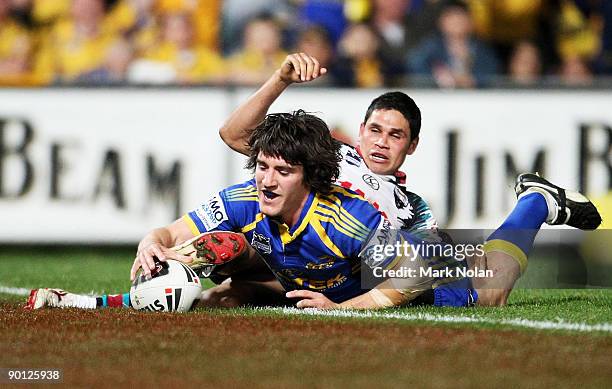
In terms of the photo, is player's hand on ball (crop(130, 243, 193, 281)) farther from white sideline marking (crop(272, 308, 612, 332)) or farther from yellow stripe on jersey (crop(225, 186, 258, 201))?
white sideline marking (crop(272, 308, 612, 332))

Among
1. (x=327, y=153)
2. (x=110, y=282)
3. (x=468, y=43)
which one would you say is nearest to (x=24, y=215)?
(x=110, y=282)

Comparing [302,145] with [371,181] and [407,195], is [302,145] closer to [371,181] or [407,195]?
[371,181]

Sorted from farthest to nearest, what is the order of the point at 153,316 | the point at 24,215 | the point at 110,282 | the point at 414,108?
1. the point at 24,215
2. the point at 110,282
3. the point at 414,108
4. the point at 153,316

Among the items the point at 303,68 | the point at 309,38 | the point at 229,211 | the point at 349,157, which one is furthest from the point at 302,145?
the point at 309,38

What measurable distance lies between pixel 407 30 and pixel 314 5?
1156mm

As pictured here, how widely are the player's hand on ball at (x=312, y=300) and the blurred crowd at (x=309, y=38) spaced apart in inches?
247

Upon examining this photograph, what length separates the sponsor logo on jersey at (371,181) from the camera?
8.37m

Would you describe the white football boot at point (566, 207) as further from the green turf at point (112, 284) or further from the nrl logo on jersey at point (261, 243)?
the nrl logo on jersey at point (261, 243)

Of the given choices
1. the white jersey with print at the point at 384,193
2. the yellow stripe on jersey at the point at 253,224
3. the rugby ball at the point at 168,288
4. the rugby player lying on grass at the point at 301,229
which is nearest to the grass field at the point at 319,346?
the rugby ball at the point at 168,288

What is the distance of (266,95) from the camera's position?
792cm

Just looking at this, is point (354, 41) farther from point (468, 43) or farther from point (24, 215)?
point (24, 215)

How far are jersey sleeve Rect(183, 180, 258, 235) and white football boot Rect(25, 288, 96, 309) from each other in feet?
2.85

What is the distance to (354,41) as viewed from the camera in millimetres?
13922

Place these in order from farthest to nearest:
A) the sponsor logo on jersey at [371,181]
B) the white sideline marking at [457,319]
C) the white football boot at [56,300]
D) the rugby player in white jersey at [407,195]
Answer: the sponsor logo on jersey at [371,181], the rugby player in white jersey at [407,195], the white football boot at [56,300], the white sideline marking at [457,319]
